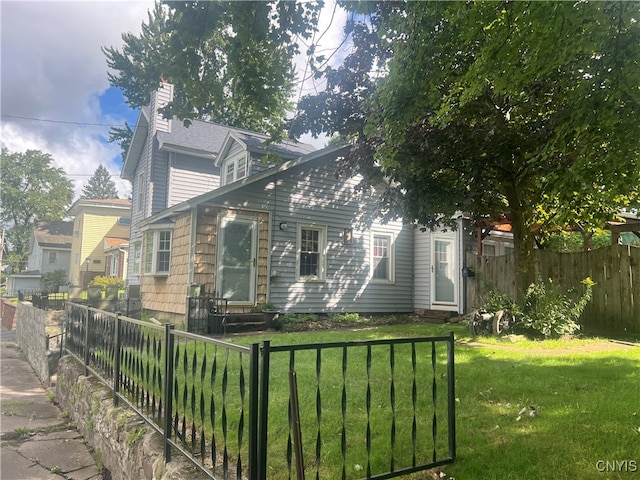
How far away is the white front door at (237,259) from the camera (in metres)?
10.3

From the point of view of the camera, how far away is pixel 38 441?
4.56 metres

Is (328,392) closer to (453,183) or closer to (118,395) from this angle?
(118,395)

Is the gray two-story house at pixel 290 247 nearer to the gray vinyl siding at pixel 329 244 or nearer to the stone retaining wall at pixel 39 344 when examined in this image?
the gray vinyl siding at pixel 329 244

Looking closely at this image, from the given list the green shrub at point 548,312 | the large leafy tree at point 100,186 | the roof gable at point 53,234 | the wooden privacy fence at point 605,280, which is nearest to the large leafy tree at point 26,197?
the roof gable at point 53,234

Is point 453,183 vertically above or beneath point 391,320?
above

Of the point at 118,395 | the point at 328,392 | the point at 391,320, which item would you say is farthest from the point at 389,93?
the point at 391,320

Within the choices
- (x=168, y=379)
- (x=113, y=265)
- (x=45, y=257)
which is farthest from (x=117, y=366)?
(x=45, y=257)

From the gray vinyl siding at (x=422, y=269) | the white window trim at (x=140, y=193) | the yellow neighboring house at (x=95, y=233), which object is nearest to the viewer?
the gray vinyl siding at (x=422, y=269)

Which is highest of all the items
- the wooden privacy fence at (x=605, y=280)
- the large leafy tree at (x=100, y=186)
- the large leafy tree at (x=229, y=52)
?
the large leafy tree at (x=100, y=186)

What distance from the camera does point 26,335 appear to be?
9695 millimetres

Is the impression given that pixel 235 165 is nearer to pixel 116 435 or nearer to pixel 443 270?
pixel 443 270

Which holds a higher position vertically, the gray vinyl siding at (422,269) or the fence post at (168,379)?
the gray vinyl siding at (422,269)

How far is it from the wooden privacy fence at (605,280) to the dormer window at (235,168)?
289 inches

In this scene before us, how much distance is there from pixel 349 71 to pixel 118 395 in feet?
23.7
